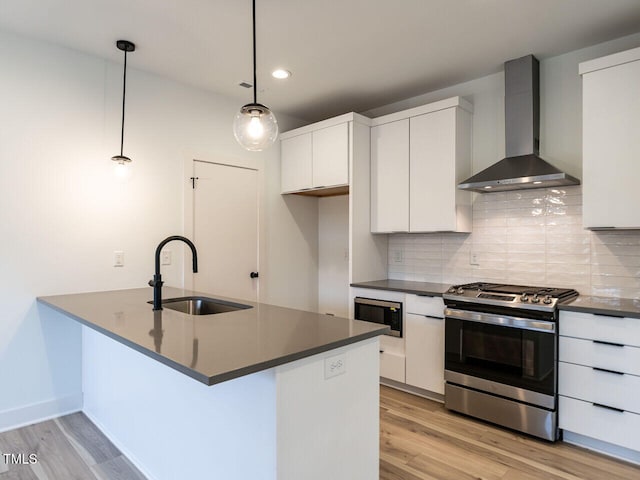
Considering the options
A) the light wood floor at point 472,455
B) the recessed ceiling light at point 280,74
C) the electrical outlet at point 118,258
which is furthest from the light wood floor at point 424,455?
the recessed ceiling light at point 280,74

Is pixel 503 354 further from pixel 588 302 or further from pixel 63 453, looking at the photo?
pixel 63 453

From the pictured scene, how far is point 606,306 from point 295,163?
111 inches

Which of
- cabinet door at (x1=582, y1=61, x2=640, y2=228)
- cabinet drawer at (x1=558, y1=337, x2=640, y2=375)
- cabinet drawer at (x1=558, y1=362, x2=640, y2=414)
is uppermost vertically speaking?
cabinet door at (x1=582, y1=61, x2=640, y2=228)

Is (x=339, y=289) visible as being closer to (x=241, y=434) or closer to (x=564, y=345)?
(x=564, y=345)

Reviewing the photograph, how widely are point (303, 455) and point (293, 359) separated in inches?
15.1

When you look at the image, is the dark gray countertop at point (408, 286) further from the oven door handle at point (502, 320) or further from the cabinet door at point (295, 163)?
the cabinet door at point (295, 163)

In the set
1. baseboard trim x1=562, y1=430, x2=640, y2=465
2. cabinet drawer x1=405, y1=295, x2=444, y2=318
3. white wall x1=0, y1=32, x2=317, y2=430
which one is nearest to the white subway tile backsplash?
cabinet drawer x1=405, y1=295, x2=444, y2=318

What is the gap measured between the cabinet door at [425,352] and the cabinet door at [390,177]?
0.84m

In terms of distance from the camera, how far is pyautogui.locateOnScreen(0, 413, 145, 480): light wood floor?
6.89 ft

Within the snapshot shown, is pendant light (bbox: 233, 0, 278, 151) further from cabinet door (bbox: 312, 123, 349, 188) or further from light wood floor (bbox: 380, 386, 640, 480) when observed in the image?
light wood floor (bbox: 380, 386, 640, 480)

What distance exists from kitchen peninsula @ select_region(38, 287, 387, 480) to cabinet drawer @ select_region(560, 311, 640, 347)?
4.70ft

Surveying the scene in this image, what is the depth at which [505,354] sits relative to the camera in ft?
8.66

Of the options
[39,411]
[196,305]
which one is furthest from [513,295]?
[39,411]

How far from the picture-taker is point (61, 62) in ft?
9.15
